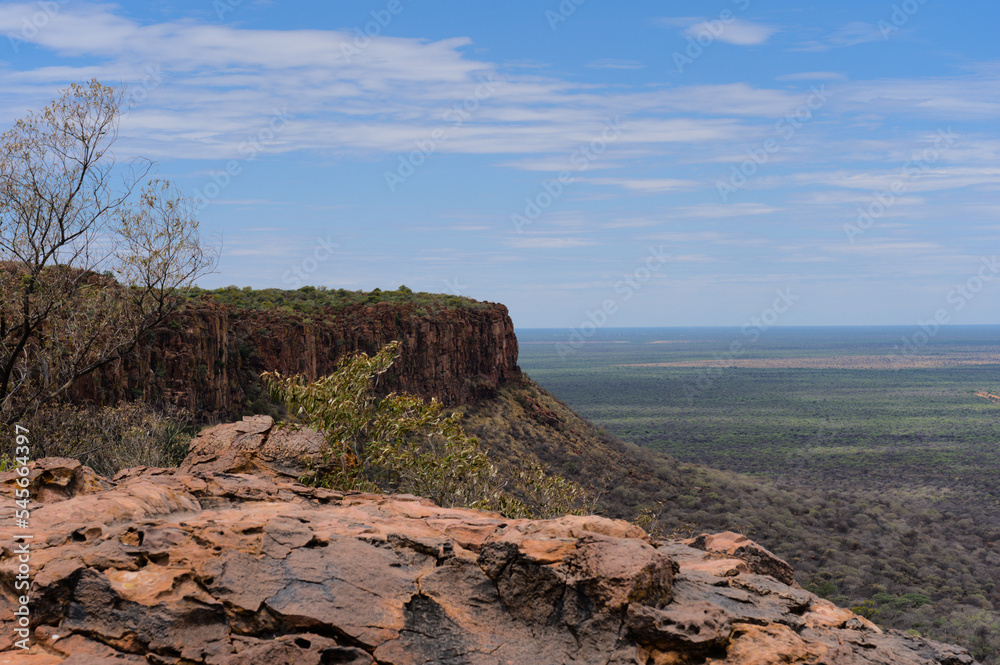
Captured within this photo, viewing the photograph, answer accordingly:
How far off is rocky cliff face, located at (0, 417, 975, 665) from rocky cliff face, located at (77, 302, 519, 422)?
3007cm

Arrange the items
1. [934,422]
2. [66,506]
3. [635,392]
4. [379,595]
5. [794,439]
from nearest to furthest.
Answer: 1. [379,595]
2. [66,506]
3. [794,439]
4. [934,422]
5. [635,392]

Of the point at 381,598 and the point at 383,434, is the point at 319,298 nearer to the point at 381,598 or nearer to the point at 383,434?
the point at 383,434

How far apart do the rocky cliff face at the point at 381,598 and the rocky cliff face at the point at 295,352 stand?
30.1 m

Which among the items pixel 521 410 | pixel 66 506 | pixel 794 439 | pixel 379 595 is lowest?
pixel 794 439

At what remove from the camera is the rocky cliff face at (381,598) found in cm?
796

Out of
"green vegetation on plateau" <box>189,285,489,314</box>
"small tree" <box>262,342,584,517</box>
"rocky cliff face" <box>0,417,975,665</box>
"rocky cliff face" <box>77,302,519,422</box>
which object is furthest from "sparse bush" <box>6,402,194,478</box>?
"green vegetation on plateau" <box>189,285,489,314</box>

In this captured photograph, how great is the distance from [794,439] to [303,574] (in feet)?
348

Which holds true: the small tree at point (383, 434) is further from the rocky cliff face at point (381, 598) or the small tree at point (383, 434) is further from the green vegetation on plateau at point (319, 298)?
the green vegetation on plateau at point (319, 298)

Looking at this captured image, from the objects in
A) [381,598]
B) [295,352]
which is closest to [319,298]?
[295,352]

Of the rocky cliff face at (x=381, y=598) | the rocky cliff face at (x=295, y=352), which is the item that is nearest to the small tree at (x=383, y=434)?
the rocky cliff face at (x=381, y=598)

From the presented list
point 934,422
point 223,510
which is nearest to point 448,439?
point 223,510

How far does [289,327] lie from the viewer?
5209 centimetres

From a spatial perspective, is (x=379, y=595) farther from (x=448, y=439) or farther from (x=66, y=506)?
(x=448, y=439)

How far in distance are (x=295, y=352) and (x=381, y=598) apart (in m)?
45.4
